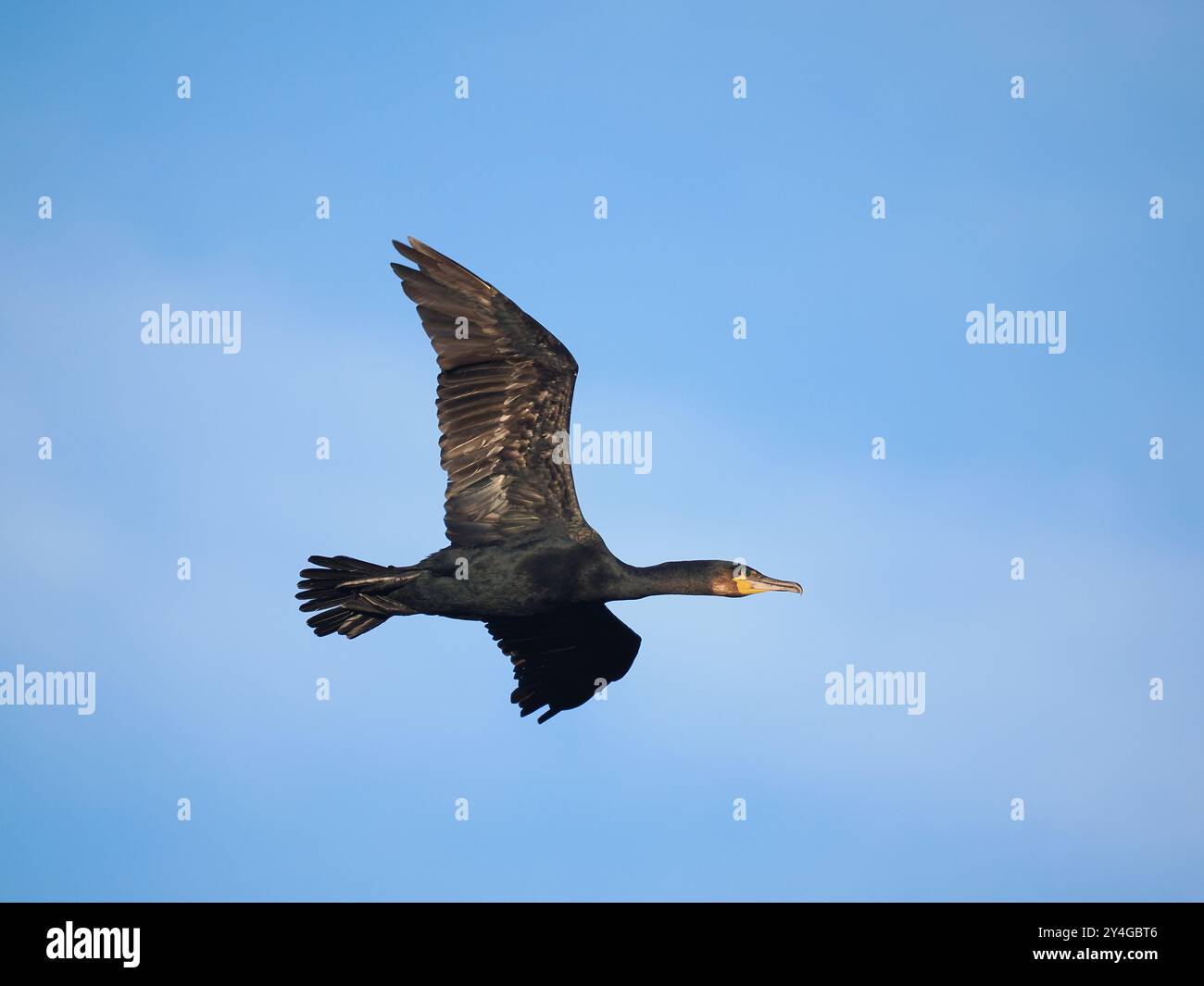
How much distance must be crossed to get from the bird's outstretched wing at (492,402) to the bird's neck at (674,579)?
87 cm

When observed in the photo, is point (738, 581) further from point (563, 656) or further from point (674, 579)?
point (563, 656)

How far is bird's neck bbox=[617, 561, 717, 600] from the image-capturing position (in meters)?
19.4

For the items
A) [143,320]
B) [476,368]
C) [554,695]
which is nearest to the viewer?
[476,368]

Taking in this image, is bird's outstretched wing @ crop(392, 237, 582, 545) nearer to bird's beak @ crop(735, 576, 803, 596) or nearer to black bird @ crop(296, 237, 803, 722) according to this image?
black bird @ crop(296, 237, 803, 722)

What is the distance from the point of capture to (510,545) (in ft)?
62.8

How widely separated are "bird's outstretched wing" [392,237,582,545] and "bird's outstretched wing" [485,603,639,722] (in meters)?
1.47

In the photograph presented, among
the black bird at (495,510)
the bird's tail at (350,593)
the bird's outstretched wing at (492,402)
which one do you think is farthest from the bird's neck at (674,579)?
the bird's tail at (350,593)

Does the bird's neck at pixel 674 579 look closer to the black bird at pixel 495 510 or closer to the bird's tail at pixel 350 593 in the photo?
the black bird at pixel 495 510

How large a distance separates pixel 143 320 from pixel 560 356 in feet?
18.5

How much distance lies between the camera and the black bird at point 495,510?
18938mm

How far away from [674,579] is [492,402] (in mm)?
2311

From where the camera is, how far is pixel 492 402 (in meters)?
19.2
